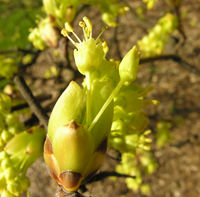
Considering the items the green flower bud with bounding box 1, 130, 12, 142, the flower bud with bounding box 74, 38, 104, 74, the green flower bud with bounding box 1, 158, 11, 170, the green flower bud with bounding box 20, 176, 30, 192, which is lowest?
the green flower bud with bounding box 20, 176, 30, 192

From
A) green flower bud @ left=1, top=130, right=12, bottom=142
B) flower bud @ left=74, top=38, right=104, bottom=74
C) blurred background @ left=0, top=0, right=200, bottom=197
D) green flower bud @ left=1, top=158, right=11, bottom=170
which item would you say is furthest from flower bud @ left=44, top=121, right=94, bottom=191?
blurred background @ left=0, top=0, right=200, bottom=197

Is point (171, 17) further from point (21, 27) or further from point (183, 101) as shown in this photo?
point (183, 101)

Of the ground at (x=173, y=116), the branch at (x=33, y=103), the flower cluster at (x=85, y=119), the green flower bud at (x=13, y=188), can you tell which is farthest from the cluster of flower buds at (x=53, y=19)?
the ground at (x=173, y=116)

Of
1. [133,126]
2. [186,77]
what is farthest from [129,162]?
[186,77]

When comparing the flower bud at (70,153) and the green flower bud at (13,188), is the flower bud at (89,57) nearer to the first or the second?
the flower bud at (70,153)

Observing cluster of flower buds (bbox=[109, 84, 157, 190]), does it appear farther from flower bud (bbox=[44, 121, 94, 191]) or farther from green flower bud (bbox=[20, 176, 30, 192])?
green flower bud (bbox=[20, 176, 30, 192])

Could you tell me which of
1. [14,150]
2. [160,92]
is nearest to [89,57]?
[14,150]

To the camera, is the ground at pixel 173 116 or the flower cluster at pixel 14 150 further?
the ground at pixel 173 116

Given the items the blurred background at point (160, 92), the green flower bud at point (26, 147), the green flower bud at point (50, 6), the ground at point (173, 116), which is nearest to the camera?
the green flower bud at point (26, 147)
